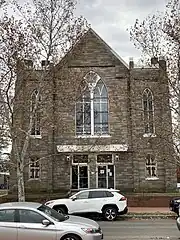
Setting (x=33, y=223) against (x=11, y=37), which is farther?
(x=11, y=37)

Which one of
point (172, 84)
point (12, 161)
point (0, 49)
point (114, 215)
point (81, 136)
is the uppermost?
point (0, 49)

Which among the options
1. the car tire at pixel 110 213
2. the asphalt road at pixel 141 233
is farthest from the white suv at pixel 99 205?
the asphalt road at pixel 141 233

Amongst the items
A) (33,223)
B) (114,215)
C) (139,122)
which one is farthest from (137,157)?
(33,223)

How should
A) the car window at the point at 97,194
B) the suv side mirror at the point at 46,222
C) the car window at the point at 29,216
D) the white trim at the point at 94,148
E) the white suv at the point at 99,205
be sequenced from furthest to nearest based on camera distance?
the white trim at the point at 94,148 → the car window at the point at 97,194 → the white suv at the point at 99,205 → the car window at the point at 29,216 → the suv side mirror at the point at 46,222

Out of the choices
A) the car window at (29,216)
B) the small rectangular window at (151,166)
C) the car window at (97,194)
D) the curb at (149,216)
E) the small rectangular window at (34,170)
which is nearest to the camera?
the car window at (29,216)

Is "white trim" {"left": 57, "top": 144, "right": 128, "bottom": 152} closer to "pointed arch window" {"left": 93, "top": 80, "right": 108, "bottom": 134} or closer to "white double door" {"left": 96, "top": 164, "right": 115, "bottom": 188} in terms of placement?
"white double door" {"left": 96, "top": 164, "right": 115, "bottom": 188}

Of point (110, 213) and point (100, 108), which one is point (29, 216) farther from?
point (100, 108)

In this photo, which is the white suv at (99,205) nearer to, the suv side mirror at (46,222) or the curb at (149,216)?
the curb at (149,216)

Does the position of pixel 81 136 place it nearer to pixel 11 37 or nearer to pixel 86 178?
pixel 86 178

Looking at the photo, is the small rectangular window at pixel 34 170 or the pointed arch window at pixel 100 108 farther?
the pointed arch window at pixel 100 108

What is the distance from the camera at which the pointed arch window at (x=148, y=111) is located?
31.4 metres

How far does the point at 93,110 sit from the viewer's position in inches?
1283

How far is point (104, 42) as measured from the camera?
3331cm

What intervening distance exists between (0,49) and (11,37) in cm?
92
